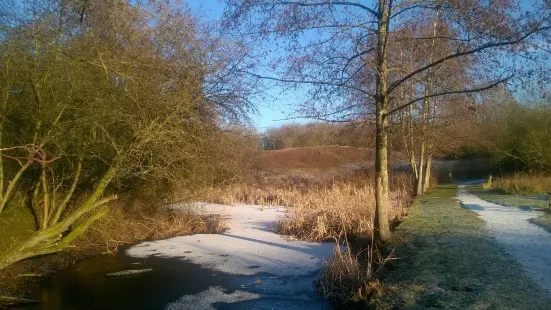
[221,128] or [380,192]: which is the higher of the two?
[221,128]

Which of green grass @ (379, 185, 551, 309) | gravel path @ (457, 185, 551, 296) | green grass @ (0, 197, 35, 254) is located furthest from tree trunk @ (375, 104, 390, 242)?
green grass @ (0, 197, 35, 254)

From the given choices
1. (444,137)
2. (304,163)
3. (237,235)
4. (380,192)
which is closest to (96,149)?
(237,235)

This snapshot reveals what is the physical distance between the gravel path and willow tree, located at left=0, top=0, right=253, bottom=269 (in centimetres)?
683

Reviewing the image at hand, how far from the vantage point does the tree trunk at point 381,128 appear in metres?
8.52

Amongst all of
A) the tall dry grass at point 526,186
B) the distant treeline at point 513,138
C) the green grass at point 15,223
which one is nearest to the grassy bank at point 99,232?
the green grass at point 15,223

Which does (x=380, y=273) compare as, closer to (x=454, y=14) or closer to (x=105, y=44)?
(x=454, y=14)

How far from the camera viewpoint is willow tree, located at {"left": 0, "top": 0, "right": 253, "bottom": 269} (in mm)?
8148

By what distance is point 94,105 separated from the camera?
30.2 ft

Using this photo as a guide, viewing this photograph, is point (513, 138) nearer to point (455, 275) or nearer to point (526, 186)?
point (526, 186)

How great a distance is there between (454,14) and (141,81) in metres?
6.35

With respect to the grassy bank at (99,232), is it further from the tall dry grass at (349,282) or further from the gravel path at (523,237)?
the gravel path at (523,237)

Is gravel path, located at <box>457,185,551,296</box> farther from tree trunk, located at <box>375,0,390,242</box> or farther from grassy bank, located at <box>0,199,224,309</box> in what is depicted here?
grassy bank, located at <box>0,199,224,309</box>

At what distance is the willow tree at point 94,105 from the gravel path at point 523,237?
22.4 feet

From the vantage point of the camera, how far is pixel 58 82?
8648mm
